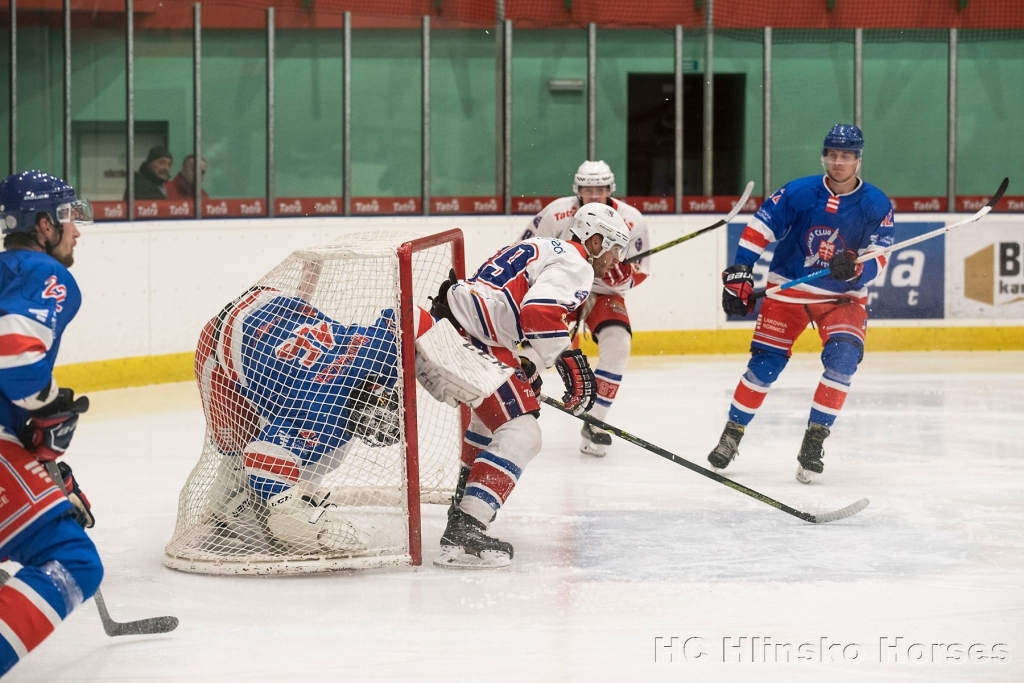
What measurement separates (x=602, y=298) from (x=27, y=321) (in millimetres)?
3240

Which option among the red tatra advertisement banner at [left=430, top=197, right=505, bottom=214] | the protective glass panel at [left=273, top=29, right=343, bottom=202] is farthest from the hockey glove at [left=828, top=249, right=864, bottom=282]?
the protective glass panel at [left=273, top=29, right=343, bottom=202]

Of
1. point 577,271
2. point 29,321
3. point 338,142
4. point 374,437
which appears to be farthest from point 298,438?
point 338,142

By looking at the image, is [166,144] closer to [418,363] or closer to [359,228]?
[359,228]

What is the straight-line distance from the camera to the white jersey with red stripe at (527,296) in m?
3.57

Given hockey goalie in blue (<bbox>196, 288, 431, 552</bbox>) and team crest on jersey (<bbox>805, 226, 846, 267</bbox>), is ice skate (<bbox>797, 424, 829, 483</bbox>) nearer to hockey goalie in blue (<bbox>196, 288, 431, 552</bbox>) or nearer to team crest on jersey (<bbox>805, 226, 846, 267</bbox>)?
team crest on jersey (<bbox>805, 226, 846, 267</bbox>)

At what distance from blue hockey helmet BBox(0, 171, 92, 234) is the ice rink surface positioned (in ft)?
2.90

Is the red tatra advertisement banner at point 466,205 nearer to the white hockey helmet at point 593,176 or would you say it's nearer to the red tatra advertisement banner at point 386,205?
the red tatra advertisement banner at point 386,205

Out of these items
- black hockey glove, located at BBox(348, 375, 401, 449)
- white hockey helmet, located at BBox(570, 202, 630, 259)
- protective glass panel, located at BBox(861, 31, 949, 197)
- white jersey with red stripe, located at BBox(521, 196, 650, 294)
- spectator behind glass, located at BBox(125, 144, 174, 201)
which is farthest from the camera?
protective glass panel, located at BBox(861, 31, 949, 197)

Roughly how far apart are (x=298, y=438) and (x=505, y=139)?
5.05m

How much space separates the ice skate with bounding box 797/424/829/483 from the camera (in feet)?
15.6

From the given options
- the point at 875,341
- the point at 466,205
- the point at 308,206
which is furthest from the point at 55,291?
the point at 875,341

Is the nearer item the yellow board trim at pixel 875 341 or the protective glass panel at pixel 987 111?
the yellow board trim at pixel 875 341

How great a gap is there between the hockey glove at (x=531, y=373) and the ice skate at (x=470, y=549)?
0.38 meters

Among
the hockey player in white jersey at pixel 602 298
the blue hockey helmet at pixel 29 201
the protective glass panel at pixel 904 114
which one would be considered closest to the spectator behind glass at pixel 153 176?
the hockey player in white jersey at pixel 602 298
